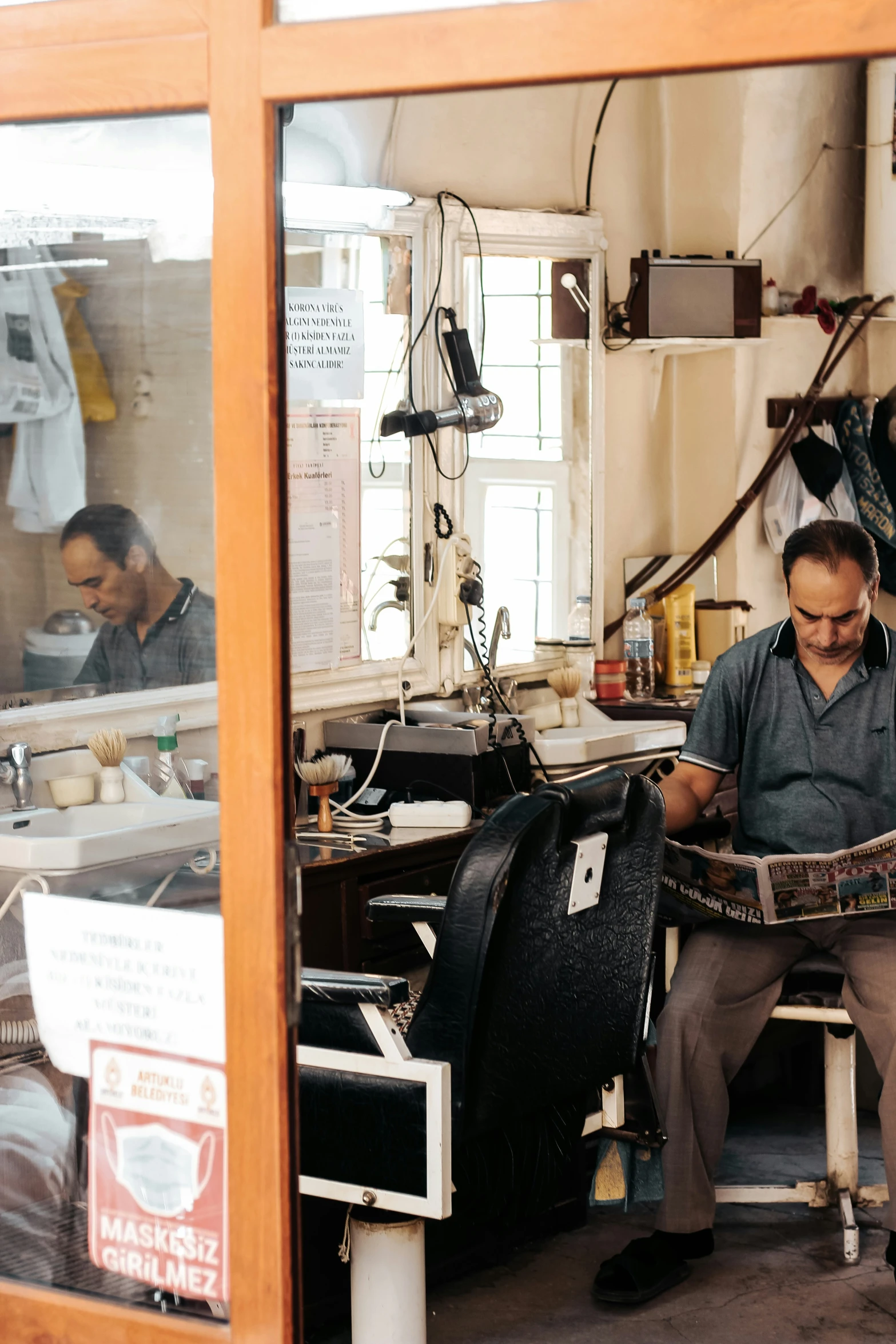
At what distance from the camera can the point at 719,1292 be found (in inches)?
129

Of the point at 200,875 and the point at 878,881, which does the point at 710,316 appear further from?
the point at 200,875

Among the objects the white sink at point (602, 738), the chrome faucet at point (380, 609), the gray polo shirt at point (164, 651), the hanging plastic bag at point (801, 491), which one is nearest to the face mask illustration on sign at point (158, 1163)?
the gray polo shirt at point (164, 651)

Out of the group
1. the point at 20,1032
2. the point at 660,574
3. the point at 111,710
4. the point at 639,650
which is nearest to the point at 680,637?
the point at 639,650

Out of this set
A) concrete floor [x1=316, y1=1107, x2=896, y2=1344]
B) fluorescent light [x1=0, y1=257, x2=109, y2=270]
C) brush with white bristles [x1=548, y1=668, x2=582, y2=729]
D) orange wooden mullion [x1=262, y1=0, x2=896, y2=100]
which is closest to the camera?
orange wooden mullion [x1=262, y1=0, x2=896, y2=100]

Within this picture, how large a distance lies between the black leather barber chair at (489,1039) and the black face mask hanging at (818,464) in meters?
2.61

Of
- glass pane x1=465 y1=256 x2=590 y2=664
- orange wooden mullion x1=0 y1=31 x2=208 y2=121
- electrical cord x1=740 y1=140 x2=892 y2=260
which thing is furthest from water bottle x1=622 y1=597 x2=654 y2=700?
orange wooden mullion x1=0 y1=31 x2=208 y2=121

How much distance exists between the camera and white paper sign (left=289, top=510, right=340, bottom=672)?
4.15 metres

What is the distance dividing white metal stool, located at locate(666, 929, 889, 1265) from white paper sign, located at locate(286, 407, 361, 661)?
160 cm

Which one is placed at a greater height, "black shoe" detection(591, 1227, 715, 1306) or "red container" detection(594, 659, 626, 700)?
"red container" detection(594, 659, 626, 700)

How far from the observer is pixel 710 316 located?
495 centimetres

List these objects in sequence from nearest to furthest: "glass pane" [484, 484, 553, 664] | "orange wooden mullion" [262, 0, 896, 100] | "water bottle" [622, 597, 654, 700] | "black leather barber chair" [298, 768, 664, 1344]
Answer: "orange wooden mullion" [262, 0, 896, 100] → "black leather barber chair" [298, 768, 664, 1344] → "glass pane" [484, 484, 553, 664] → "water bottle" [622, 597, 654, 700]

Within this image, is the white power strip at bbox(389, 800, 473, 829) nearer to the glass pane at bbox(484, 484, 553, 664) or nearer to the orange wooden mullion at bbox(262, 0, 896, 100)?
the glass pane at bbox(484, 484, 553, 664)

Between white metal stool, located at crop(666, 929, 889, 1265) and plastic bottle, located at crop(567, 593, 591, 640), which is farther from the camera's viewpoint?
plastic bottle, located at crop(567, 593, 591, 640)

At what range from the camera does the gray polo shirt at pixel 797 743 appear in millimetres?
3508
